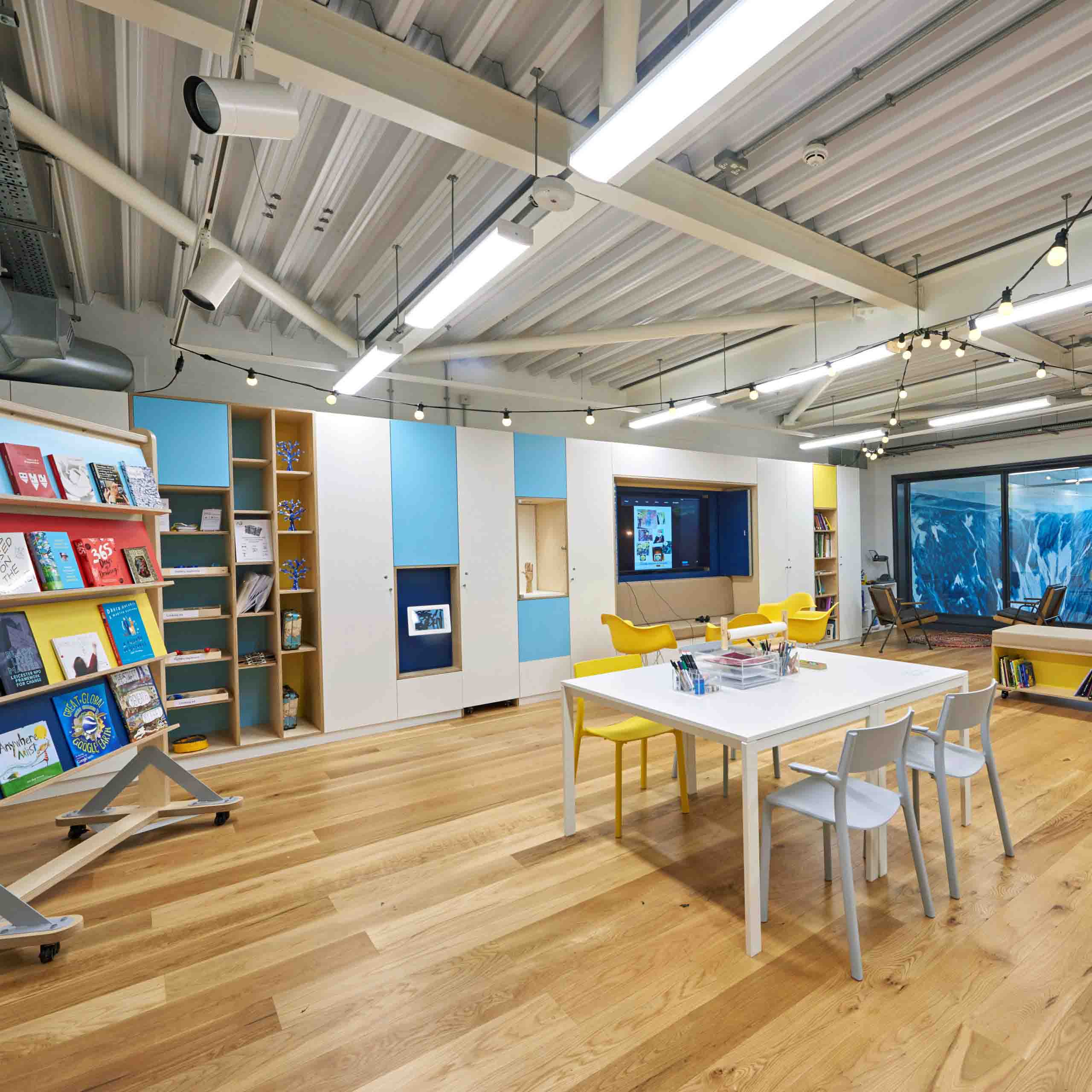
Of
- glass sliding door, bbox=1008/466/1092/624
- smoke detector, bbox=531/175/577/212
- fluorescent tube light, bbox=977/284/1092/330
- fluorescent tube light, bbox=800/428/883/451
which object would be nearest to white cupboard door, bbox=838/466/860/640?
fluorescent tube light, bbox=800/428/883/451

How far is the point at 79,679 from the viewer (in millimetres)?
2801

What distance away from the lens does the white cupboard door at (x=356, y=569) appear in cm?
494

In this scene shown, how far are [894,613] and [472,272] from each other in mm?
7806

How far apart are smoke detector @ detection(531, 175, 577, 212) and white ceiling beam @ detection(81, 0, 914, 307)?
213 millimetres

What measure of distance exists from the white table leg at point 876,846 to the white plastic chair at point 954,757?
162 mm

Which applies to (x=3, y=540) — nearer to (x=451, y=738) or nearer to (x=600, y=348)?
(x=451, y=738)

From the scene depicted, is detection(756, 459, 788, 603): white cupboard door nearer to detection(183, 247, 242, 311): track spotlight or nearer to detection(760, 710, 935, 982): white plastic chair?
detection(760, 710, 935, 982): white plastic chair

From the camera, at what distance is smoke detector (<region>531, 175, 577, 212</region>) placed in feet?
7.85

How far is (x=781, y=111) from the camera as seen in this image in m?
2.66

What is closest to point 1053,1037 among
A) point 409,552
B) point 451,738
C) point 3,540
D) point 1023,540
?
point 451,738

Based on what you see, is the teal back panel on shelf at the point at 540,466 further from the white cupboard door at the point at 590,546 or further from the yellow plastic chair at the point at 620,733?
the yellow plastic chair at the point at 620,733

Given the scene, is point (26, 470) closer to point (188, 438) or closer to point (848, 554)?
point (188, 438)

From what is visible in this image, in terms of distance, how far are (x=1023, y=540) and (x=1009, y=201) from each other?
7.68 metres

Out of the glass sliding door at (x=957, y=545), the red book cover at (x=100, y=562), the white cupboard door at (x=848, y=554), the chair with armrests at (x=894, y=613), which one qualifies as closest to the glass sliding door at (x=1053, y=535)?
the glass sliding door at (x=957, y=545)
